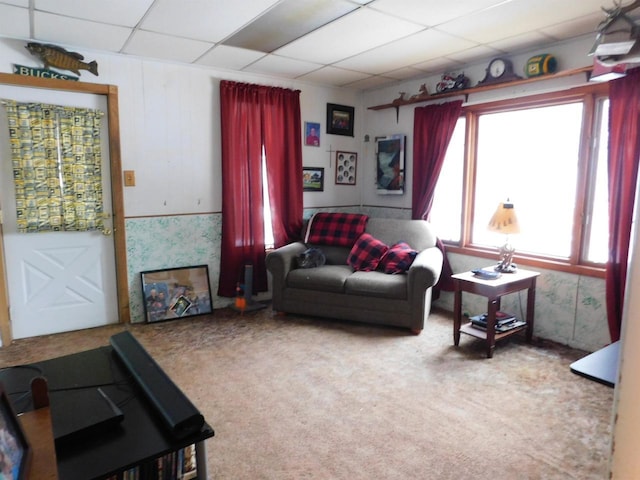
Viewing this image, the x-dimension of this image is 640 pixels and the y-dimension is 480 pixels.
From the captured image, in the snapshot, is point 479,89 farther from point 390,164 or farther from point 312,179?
point 312,179

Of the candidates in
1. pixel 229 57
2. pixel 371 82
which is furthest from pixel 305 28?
pixel 371 82

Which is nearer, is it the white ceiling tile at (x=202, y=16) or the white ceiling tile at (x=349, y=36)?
the white ceiling tile at (x=202, y=16)

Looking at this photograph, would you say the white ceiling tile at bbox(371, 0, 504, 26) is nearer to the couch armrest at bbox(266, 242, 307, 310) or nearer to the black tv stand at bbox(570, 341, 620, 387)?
the black tv stand at bbox(570, 341, 620, 387)

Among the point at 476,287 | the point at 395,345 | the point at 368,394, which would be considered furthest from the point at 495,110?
the point at 368,394

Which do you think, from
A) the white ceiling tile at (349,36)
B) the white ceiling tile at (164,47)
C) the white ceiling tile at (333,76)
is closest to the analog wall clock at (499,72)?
the white ceiling tile at (349,36)

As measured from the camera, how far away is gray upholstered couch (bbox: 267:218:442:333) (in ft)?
11.3

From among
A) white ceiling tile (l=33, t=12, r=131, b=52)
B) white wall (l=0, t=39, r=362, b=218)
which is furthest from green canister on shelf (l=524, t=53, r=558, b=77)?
white ceiling tile (l=33, t=12, r=131, b=52)

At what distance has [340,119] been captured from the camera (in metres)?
4.77

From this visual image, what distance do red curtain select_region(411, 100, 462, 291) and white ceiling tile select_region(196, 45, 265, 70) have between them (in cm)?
169

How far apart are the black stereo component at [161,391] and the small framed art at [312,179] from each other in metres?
3.14

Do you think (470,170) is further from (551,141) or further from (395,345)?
(395,345)

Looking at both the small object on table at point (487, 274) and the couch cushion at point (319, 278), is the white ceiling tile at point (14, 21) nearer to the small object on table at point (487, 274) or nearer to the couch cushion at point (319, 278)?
the couch cushion at point (319, 278)

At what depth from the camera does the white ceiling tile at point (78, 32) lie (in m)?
2.73

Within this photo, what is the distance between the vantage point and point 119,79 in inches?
137
